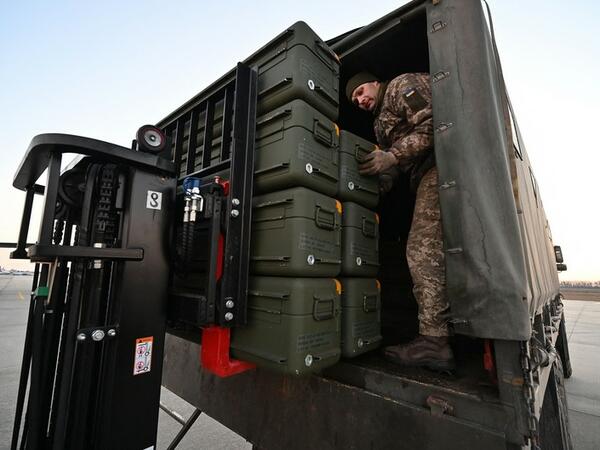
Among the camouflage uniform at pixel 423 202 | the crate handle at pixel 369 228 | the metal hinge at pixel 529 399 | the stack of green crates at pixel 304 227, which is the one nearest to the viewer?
the metal hinge at pixel 529 399

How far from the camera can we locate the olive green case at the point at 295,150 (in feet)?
5.09

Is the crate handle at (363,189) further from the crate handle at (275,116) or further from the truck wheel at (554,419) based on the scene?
the truck wheel at (554,419)

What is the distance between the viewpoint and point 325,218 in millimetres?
1626

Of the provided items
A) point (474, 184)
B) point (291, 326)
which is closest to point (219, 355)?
point (291, 326)

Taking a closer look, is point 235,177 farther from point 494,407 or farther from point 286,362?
point 494,407

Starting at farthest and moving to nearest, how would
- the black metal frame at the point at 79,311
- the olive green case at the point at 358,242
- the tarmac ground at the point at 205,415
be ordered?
the tarmac ground at the point at 205,415, the olive green case at the point at 358,242, the black metal frame at the point at 79,311

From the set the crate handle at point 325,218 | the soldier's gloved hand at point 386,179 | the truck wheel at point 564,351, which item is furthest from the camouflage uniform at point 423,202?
the truck wheel at point 564,351

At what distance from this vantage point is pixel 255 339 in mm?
1542

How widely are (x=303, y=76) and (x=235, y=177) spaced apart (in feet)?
2.15

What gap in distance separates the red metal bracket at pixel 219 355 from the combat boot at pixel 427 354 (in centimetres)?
83

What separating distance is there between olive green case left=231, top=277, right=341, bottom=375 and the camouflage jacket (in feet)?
2.92

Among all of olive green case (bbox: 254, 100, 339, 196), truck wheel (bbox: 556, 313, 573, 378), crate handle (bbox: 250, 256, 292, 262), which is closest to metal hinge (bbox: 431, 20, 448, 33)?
olive green case (bbox: 254, 100, 339, 196)

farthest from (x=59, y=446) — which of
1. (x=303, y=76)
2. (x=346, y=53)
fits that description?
(x=346, y=53)

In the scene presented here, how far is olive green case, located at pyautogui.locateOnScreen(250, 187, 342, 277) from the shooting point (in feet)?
4.85
